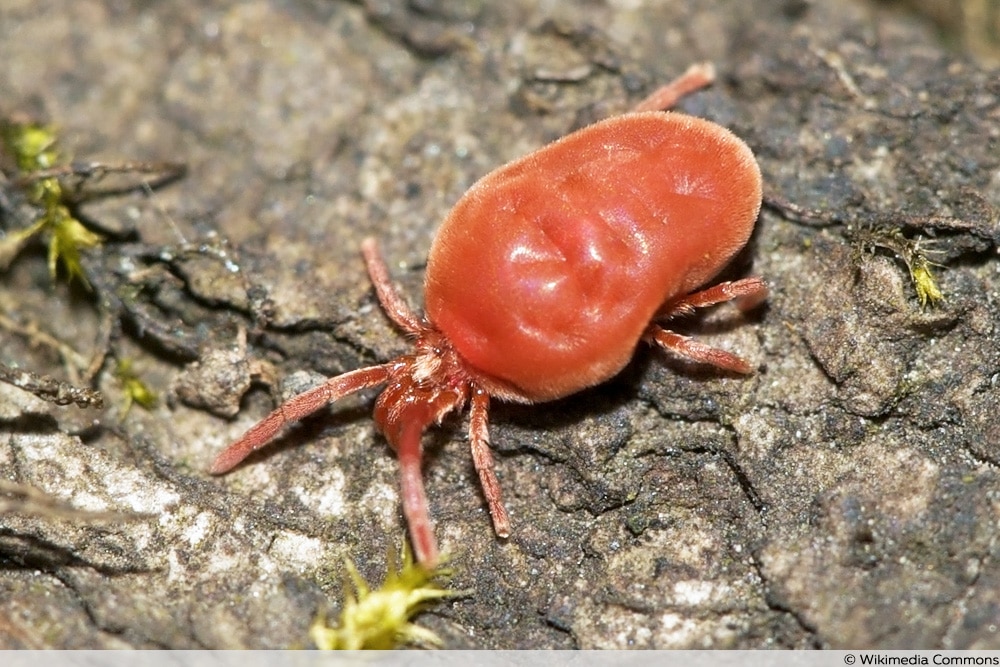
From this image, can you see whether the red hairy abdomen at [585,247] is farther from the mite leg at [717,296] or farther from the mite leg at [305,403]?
the mite leg at [305,403]

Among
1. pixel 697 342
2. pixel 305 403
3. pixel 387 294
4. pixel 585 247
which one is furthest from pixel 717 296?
pixel 305 403

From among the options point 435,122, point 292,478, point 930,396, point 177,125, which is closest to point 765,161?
point 930,396

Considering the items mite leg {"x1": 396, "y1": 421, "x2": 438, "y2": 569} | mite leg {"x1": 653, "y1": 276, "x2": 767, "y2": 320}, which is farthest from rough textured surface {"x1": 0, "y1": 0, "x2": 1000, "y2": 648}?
mite leg {"x1": 396, "y1": 421, "x2": 438, "y2": 569}

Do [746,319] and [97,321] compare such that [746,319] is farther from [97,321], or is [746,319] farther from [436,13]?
[97,321]

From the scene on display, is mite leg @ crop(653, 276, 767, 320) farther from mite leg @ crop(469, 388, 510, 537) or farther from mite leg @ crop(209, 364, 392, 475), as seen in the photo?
mite leg @ crop(209, 364, 392, 475)

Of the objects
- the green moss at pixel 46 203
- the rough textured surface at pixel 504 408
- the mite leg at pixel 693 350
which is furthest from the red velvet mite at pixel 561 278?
the green moss at pixel 46 203

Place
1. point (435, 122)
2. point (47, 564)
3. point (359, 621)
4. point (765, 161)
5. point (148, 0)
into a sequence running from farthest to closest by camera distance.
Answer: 1. point (148, 0)
2. point (435, 122)
3. point (765, 161)
4. point (47, 564)
5. point (359, 621)

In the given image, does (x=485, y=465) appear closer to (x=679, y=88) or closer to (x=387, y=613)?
(x=387, y=613)
